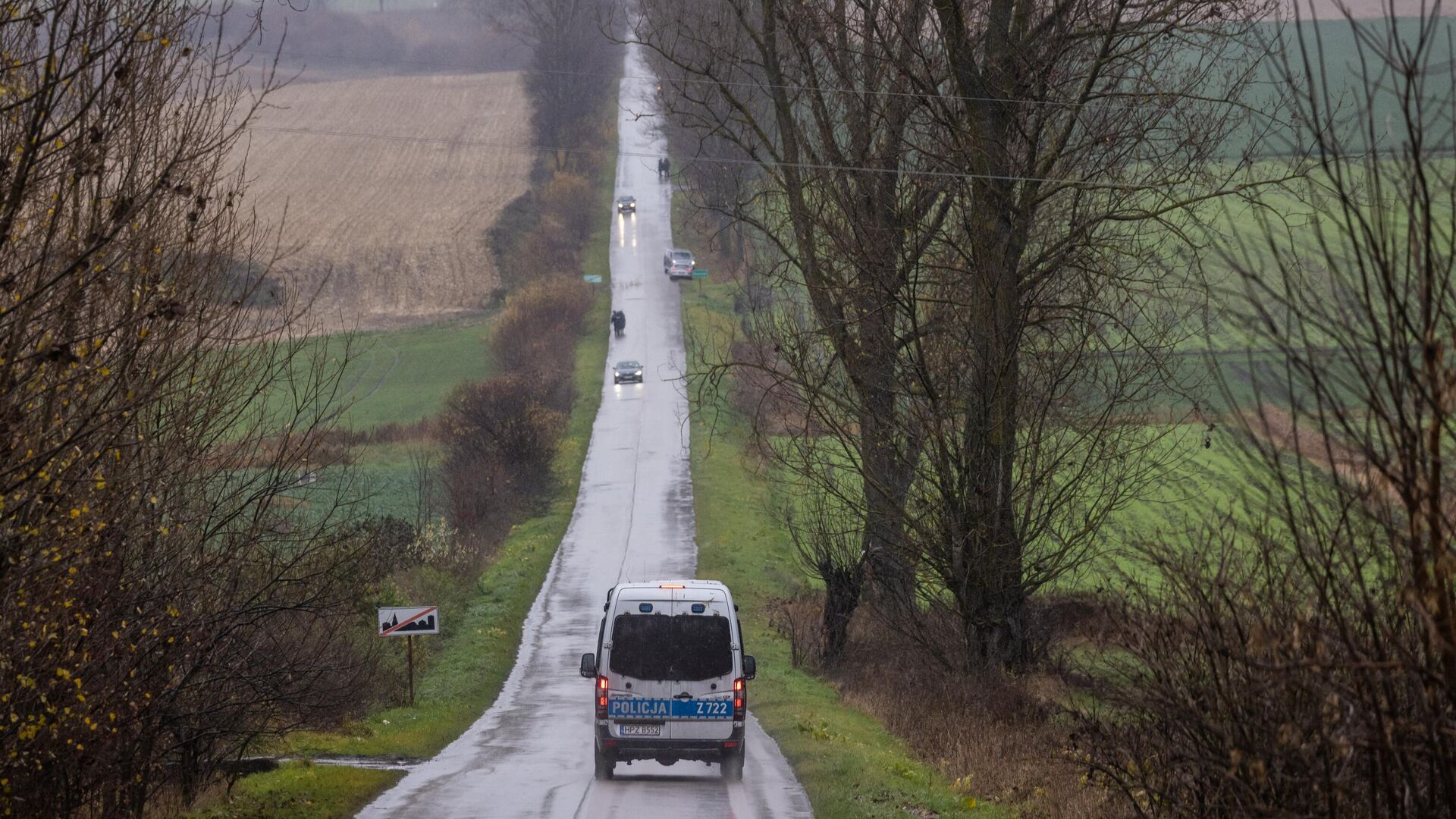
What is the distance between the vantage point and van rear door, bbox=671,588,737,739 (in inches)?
695

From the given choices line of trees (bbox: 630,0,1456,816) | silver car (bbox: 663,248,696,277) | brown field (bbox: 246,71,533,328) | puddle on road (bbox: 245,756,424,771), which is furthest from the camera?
silver car (bbox: 663,248,696,277)

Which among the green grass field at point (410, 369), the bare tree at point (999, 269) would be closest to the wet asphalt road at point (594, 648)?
the bare tree at point (999, 269)

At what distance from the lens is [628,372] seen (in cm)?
6475

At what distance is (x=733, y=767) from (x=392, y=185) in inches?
3387

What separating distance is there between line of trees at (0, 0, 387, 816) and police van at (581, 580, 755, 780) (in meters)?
3.77

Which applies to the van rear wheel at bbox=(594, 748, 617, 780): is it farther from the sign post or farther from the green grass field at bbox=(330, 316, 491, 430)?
the green grass field at bbox=(330, 316, 491, 430)

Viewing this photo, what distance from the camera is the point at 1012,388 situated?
19234 mm

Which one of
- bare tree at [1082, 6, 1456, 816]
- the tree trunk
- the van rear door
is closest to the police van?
the van rear door

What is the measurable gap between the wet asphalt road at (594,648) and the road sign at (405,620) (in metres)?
2.00

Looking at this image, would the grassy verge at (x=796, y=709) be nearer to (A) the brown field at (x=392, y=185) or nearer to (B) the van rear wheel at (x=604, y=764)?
(B) the van rear wheel at (x=604, y=764)

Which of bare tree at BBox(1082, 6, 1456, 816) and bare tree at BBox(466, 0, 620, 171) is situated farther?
bare tree at BBox(466, 0, 620, 171)

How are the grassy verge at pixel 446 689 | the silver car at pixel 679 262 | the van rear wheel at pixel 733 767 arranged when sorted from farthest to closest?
the silver car at pixel 679 262, the van rear wheel at pixel 733 767, the grassy verge at pixel 446 689

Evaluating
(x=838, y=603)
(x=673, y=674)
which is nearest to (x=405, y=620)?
(x=838, y=603)

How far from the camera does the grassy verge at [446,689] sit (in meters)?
16.7
